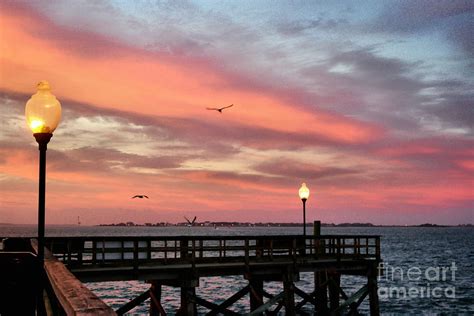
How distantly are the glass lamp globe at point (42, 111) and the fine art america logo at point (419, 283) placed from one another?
101 ft

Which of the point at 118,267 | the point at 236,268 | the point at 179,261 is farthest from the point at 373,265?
the point at 118,267

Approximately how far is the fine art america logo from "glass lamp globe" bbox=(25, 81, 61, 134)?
30707 millimetres

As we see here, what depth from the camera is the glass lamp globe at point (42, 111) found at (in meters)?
6.92

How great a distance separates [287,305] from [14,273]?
16213 millimetres

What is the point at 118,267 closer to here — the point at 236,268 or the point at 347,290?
the point at 236,268

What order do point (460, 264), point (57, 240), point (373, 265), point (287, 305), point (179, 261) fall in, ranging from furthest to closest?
point (460, 264), point (373, 265), point (287, 305), point (179, 261), point (57, 240)

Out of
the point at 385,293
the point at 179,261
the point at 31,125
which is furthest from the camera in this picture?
the point at 385,293

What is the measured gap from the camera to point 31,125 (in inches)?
275

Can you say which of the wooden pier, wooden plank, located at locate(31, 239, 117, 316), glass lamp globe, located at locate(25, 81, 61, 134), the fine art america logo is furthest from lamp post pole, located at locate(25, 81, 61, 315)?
the fine art america logo

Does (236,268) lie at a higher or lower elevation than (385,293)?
higher

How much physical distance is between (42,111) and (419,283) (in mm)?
57209

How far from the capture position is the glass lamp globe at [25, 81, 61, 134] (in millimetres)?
6918

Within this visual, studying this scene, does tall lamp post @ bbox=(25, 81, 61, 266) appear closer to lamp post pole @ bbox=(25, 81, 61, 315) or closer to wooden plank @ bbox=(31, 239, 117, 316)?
lamp post pole @ bbox=(25, 81, 61, 315)

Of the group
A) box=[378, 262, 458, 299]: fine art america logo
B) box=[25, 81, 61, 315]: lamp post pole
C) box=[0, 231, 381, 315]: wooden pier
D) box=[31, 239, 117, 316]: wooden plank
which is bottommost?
box=[378, 262, 458, 299]: fine art america logo
